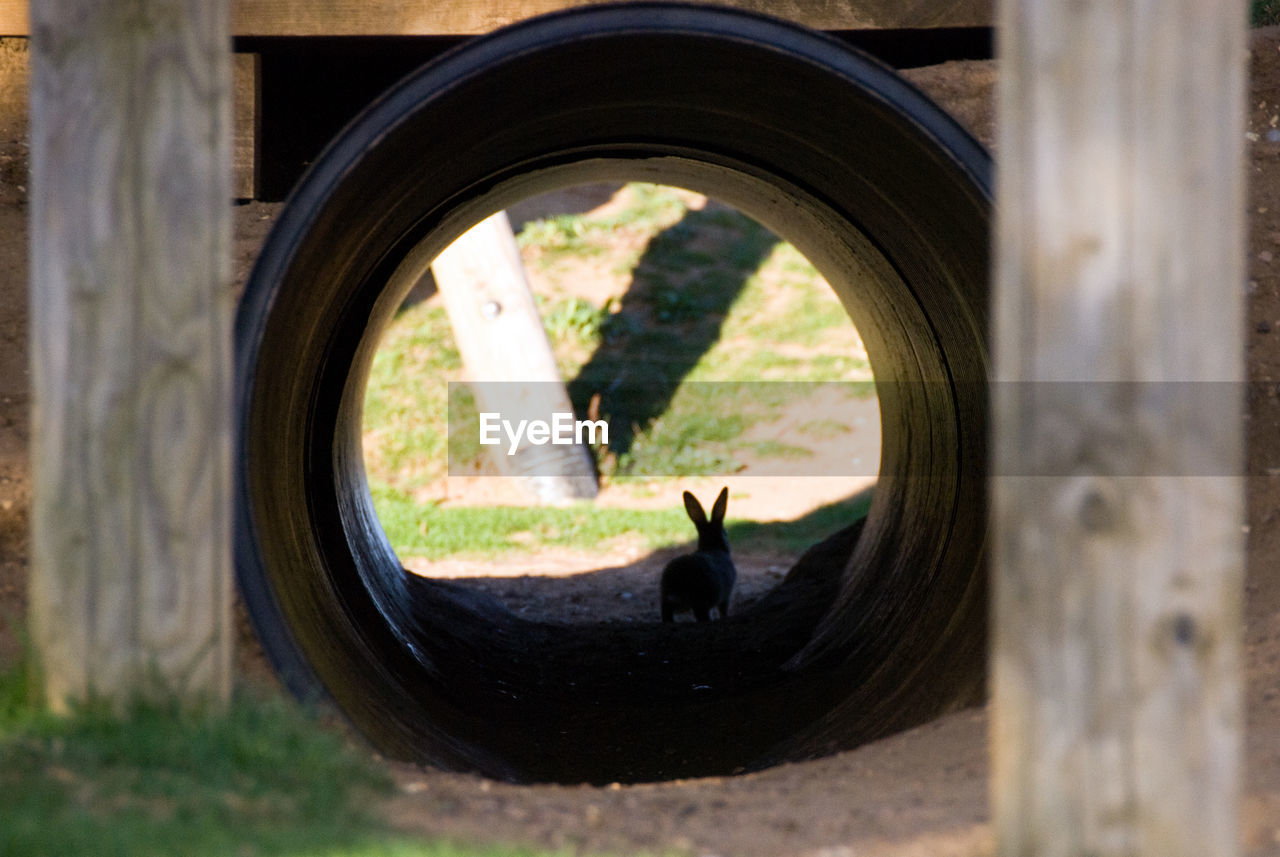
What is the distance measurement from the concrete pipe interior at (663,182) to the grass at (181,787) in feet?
2.17

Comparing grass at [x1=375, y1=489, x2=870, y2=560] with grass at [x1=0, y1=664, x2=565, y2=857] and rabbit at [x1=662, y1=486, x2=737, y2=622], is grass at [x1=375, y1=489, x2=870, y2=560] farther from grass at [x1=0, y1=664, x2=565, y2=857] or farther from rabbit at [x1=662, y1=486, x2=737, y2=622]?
grass at [x1=0, y1=664, x2=565, y2=857]

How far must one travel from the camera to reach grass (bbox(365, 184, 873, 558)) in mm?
14859

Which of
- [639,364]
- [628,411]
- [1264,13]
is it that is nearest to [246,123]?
[1264,13]

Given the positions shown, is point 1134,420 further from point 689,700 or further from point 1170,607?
point 689,700

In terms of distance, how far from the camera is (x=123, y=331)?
2850mm

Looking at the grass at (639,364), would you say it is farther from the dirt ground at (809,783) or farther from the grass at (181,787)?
the grass at (181,787)

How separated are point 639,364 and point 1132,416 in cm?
1633

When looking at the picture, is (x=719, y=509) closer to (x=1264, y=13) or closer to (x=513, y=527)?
(x=513, y=527)

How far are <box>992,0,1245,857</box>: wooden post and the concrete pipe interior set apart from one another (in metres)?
1.59

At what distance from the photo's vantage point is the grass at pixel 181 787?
2518mm

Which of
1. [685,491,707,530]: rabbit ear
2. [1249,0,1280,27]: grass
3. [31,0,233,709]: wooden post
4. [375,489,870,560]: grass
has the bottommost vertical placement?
[375,489,870,560]: grass

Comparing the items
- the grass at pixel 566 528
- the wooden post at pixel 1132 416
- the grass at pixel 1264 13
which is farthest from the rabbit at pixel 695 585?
the wooden post at pixel 1132 416

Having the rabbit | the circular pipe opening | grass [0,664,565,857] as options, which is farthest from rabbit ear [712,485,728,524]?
grass [0,664,565,857]

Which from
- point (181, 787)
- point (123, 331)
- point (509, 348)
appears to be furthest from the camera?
point (509, 348)
